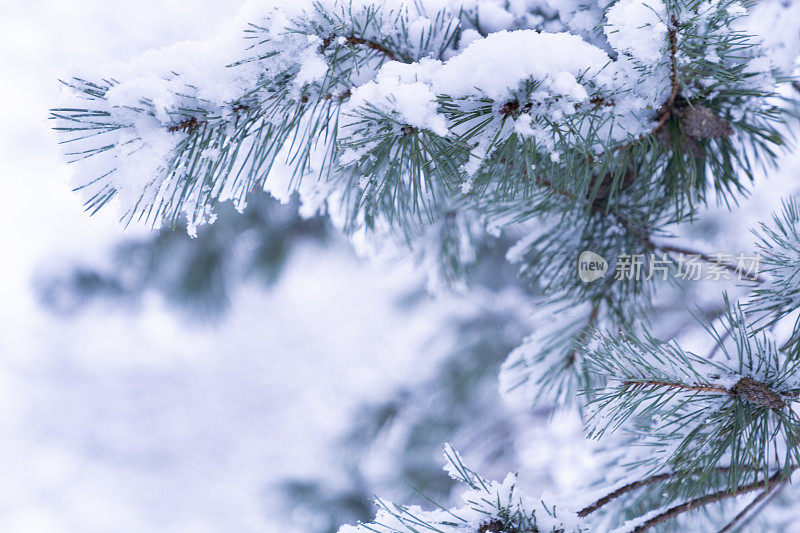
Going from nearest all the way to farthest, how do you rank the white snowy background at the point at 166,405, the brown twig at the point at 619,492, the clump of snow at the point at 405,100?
the clump of snow at the point at 405,100 → the brown twig at the point at 619,492 → the white snowy background at the point at 166,405

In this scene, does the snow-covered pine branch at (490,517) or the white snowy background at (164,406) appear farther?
the white snowy background at (164,406)

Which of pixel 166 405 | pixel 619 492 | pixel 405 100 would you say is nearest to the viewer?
pixel 405 100

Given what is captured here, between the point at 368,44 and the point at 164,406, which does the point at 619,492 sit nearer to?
the point at 368,44

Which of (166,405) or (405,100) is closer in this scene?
(405,100)

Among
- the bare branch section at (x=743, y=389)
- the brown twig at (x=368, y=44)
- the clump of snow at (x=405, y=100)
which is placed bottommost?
the bare branch section at (x=743, y=389)

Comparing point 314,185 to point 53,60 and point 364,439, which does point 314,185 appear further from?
point 53,60

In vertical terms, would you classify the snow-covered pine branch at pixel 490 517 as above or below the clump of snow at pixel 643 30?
below

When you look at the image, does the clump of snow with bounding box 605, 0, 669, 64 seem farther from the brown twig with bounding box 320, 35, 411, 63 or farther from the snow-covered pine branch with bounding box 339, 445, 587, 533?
the snow-covered pine branch with bounding box 339, 445, 587, 533

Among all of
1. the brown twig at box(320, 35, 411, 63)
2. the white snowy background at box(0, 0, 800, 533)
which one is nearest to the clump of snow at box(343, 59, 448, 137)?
the brown twig at box(320, 35, 411, 63)

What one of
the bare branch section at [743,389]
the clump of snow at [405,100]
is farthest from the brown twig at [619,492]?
the clump of snow at [405,100]

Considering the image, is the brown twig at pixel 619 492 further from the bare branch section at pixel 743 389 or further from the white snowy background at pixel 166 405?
the white snowy background at pixel 166 405

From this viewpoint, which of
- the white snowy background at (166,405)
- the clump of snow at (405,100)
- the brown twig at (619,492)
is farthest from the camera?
the white snowy background at (166,405)

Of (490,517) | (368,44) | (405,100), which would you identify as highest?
(368,44)

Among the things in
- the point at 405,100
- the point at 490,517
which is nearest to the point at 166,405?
the point at 490,517
